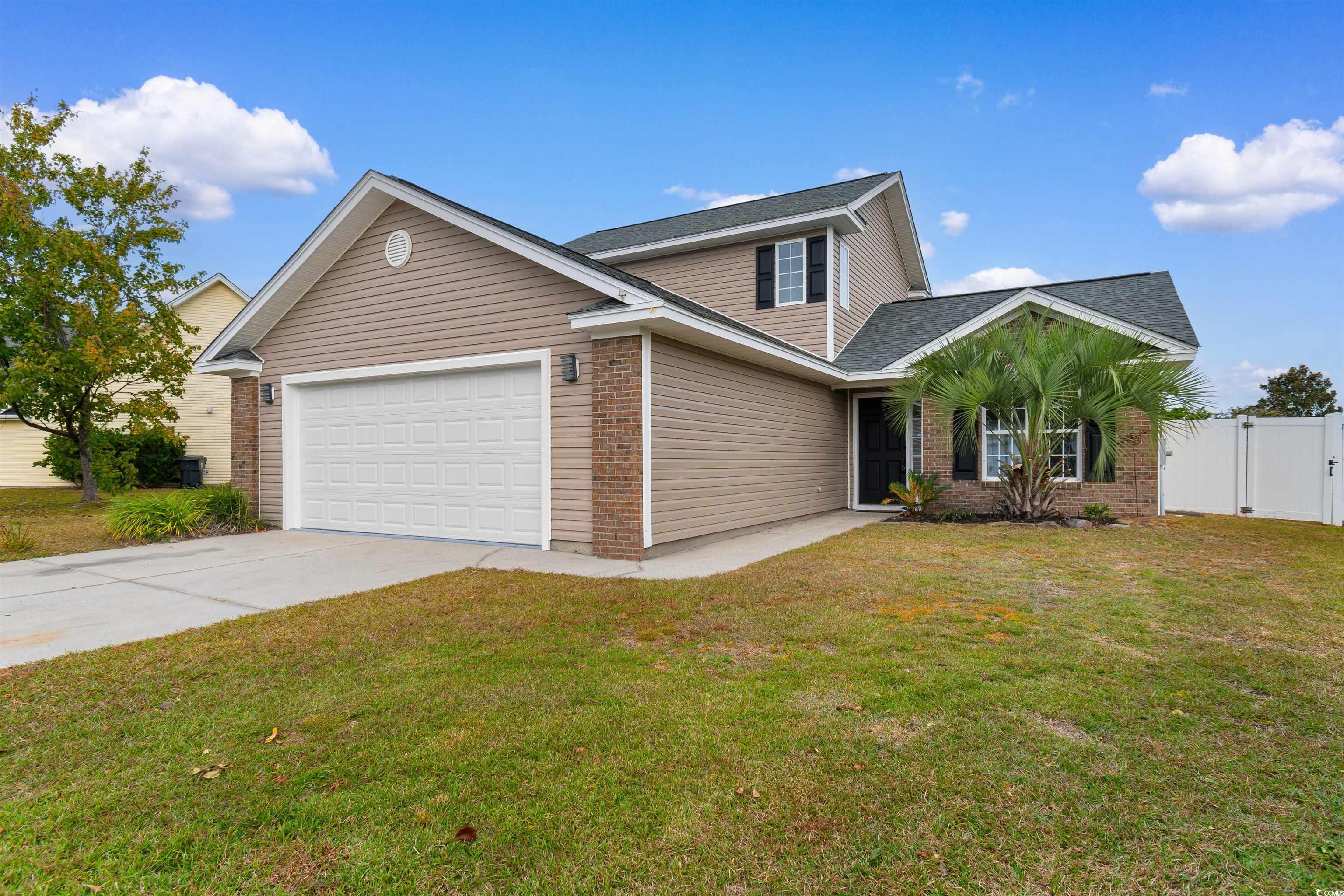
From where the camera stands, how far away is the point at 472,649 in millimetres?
4156

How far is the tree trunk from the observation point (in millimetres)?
14391

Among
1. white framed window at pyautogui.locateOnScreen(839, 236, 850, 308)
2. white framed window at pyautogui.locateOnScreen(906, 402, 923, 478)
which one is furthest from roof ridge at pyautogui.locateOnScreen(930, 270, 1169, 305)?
white framed window at pyautogui.locateOnScreen(906, 402, 923, 478)

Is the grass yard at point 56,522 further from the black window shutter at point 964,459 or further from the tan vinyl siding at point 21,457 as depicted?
the black window shutter at point 964,459

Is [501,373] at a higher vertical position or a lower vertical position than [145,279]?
lower

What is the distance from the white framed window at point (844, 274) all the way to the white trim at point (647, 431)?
21.6 feet

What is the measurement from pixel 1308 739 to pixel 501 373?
310 inches

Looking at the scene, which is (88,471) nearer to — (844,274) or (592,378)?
(592,378)

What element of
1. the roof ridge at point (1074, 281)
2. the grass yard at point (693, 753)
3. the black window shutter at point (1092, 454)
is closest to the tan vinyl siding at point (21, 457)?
the grass yard at point (693, 753)

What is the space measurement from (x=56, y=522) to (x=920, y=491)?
14773 mm

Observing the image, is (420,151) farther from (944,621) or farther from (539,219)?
(944,621)

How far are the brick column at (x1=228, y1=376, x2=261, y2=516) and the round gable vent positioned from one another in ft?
11.2

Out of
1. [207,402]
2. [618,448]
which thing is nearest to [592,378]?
[618,448]

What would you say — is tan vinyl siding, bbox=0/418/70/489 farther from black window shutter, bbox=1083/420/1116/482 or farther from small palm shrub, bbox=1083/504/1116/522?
black window shutter, bbox=1083/420/1116/482

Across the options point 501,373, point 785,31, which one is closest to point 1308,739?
point 501,373
